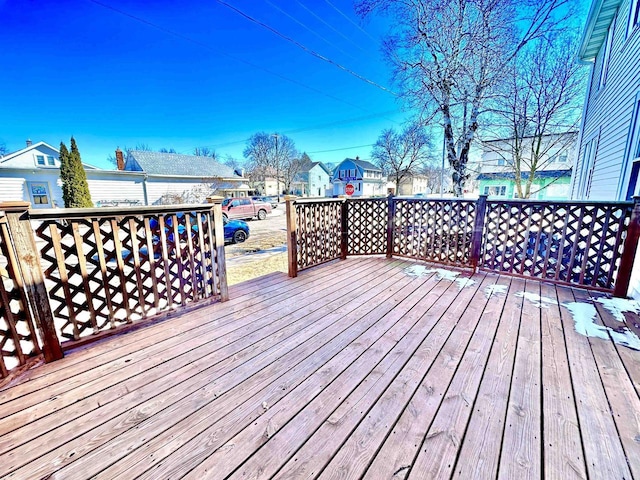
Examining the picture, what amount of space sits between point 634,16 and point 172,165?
21.1 meters

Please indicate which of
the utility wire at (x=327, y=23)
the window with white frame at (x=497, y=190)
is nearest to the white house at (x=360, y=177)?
the window with white frame at (x=497, y=190)

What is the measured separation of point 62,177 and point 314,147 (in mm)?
27934

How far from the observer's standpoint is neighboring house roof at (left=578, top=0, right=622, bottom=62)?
15.4 feet

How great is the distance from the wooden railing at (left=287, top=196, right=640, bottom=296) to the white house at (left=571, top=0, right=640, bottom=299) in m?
0.35

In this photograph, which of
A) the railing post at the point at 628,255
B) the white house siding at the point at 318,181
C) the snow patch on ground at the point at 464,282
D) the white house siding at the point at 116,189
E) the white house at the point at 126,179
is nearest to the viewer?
the railing post at the point at 628,255

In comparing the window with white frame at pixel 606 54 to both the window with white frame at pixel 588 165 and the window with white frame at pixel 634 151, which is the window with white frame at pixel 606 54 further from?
the window with white frame at pixel 634 151

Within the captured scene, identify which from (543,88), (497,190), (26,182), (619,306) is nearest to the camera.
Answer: (619,306)

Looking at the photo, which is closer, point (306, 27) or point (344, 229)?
point (344, 229)

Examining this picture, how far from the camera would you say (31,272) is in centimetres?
172

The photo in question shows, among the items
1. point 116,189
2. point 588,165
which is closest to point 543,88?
point 588,165

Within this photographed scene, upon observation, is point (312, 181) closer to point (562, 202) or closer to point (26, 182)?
point (26, 182)

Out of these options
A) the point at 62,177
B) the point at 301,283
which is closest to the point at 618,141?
the point at 301,283

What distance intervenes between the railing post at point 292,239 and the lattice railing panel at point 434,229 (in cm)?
184

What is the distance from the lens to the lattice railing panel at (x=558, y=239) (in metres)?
2.90
